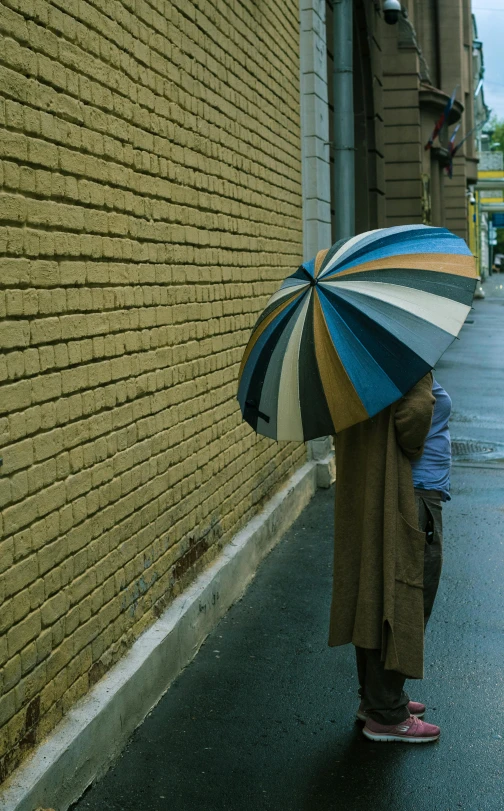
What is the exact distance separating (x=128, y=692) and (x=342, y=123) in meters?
6.98

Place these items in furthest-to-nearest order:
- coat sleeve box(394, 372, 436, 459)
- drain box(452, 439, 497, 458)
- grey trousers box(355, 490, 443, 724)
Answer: drain box(452, 439, 497, 458), grey trousers box(355, 490, 443, 724), coat sleeve box(394, 372, 436, 459)

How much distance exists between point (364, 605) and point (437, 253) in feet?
4.52

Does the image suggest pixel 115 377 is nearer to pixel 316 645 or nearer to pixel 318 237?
pixel 316 645

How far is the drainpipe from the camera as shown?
32.4 feet

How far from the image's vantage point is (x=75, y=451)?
3.93 meters

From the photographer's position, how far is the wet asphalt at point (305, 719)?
3873mm

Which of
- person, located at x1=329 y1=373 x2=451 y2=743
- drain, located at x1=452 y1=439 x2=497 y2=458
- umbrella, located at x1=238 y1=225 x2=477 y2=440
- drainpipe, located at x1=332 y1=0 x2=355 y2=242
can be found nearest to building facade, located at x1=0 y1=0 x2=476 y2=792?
umbrella, located at x1=238 y1=225 x2=477 y2=440

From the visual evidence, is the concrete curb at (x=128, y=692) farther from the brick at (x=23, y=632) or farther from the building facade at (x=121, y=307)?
the brick at (x=23, y=632)

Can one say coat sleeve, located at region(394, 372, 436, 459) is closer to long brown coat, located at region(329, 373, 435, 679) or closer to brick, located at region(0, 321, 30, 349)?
long brown coat, located at region(329, 373, 435, 679)

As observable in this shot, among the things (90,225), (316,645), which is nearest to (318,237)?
(316,645)

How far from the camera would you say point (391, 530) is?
3998 mm

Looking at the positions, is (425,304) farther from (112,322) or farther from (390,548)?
(112,322)

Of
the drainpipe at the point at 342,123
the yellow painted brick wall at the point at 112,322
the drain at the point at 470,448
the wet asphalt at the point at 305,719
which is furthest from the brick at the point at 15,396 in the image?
the drain at the point at 470,448

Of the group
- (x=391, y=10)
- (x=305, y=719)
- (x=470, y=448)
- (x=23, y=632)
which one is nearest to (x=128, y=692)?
(x=305, y=719)
